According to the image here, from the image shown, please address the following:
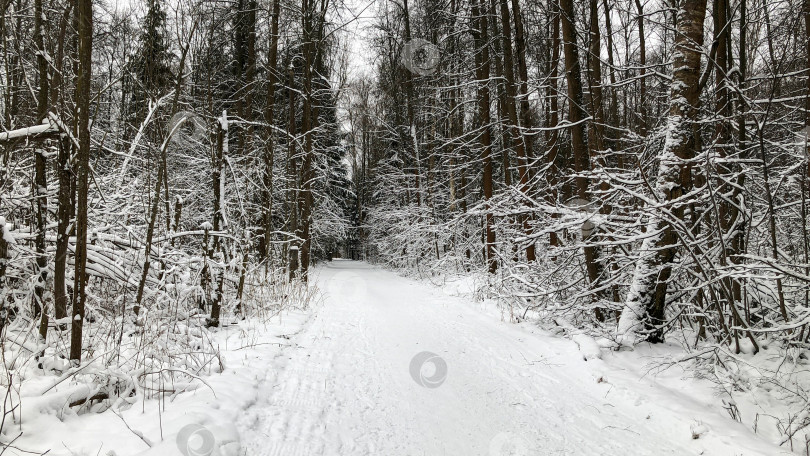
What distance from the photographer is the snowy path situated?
271 cm

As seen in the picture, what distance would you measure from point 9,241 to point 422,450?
3.29 m

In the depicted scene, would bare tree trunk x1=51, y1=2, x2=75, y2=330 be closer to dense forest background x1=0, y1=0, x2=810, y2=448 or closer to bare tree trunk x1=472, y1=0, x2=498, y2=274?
dense forest background x1=0, y1=0, x2=810, y2=448

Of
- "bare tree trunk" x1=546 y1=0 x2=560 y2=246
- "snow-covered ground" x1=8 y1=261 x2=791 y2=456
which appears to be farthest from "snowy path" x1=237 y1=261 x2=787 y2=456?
"bare tree trunk" x1=546 y1=0 x2=560 y2=246

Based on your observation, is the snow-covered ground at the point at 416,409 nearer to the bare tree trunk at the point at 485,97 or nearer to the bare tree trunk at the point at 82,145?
the bare tree trunk at the point at 82,145

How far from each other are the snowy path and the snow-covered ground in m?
0.01

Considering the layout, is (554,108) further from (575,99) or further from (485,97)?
(485,97)

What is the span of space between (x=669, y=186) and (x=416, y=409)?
3662mm

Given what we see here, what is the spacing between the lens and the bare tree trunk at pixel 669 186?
4301 mm

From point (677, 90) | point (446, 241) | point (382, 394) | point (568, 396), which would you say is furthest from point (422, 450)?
point (446, 241)

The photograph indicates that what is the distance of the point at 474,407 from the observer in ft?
11.1

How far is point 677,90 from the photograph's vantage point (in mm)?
4426

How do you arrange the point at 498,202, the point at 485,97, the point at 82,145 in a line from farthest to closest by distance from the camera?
the point at 485,97 → the point at 498,202 → the point at 82,145

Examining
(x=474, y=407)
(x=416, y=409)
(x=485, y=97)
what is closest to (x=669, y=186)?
(x=474, y=407)

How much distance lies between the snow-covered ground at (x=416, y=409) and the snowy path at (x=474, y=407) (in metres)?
0.01
